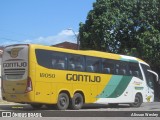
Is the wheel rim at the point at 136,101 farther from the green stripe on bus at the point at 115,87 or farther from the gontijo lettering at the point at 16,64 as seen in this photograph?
the gontijo lettering at the point at 16,64

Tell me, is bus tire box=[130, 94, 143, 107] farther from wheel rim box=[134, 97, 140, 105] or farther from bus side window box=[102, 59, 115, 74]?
bus side window box=[102, 59, 115, 74]

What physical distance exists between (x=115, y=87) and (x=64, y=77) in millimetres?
4632

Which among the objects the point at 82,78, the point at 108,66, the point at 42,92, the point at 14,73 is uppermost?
the point at 108,66

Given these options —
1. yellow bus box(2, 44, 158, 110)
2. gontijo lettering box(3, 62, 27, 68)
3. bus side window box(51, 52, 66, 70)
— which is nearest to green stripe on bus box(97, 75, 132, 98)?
yellow bus box(2, 44, 158, 110)

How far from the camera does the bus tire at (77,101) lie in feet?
69.8

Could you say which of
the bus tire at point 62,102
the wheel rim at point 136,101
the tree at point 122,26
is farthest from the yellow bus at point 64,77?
the tree at point 122,26

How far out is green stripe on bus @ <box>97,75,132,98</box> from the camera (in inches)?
944

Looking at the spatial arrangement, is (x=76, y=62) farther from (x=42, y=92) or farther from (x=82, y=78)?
(x=42, y=92)

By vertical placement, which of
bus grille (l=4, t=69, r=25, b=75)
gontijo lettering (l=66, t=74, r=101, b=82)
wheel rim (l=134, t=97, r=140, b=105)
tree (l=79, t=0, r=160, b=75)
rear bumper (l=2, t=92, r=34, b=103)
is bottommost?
wheel rim (l=134, t=97, r=140, b=105)

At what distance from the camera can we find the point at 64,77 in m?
21.0

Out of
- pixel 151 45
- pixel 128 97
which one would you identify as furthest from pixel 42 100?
pixel 151 45

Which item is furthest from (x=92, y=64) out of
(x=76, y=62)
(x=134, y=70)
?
(x=134, y=70)

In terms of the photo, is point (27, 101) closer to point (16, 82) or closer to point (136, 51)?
point (16, 82)

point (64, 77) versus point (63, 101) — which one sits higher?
point (64, 77)
